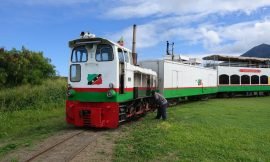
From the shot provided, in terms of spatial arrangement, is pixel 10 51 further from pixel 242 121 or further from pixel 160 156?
pixel 160 156

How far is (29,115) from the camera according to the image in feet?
61.0

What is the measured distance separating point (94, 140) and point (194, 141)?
9.85ft

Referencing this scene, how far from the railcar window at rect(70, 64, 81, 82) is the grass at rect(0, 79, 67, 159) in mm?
1960

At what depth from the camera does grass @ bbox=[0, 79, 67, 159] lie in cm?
1140

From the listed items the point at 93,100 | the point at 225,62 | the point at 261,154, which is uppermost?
the point at 225,62

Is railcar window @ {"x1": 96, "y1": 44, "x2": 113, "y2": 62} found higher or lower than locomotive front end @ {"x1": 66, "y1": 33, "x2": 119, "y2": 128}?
higher

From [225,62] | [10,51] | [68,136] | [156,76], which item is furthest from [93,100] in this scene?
[225,62]

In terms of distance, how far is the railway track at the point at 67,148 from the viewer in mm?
8443

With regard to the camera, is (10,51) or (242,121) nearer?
(242,121)

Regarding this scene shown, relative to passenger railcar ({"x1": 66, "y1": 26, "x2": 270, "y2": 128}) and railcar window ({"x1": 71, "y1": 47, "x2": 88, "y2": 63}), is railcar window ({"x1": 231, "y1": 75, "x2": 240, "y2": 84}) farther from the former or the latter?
railcar window ({"x1": 71, "y1": 47, "x2": 88, "y2": 63})

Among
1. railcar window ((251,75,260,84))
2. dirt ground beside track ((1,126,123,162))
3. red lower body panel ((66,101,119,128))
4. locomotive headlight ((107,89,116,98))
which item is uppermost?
railcar window ((251,75,260,84))

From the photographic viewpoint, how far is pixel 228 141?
10414 mm

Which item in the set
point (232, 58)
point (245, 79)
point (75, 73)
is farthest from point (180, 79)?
point (232, 58)

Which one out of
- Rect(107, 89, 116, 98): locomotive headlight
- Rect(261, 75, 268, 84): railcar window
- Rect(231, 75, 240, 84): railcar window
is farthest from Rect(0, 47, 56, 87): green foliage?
Rect(261, 75, 268, 84): railcar window
